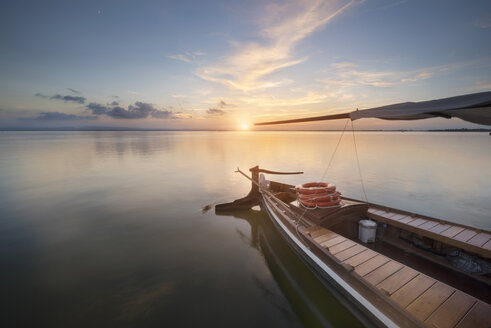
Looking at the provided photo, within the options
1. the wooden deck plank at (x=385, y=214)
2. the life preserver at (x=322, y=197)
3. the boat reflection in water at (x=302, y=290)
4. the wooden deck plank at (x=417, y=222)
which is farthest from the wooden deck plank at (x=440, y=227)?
the boat reflection in water at (x=302, y=290)

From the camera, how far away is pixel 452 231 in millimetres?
6309

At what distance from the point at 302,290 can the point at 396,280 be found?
323 cm

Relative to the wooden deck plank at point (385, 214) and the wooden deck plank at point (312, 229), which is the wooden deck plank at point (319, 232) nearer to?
the wooden deck plank at point (312, 229)

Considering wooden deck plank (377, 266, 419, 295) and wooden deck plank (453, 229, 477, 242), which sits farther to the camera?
wooden deck plank (453, 229, 477, 242)

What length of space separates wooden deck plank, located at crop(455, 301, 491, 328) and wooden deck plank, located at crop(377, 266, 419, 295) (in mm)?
1000

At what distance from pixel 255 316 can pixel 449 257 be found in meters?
5.99

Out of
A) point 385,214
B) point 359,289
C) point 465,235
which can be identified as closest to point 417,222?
point 385,214

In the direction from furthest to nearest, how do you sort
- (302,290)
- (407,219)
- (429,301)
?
(407,219)
(302,290)
(429,301)

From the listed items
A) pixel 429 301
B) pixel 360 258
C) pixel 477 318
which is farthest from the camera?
pixel 360 258

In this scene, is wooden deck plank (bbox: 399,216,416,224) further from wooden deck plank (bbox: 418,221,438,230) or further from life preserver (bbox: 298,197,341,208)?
life preserver (bbox: 298,197,341,208)

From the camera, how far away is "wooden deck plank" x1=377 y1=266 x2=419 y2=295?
4.56 metres

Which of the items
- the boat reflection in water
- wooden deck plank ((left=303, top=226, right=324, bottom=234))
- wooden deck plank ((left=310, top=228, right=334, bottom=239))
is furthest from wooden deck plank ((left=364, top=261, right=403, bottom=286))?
wooden deck plank ((left=303, top=226, right=324, bottom=234))

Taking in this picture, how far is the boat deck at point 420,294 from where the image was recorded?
150 inches

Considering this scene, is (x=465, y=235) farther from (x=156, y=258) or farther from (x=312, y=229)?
(x=156, y=258)
